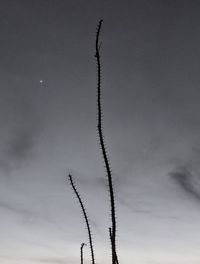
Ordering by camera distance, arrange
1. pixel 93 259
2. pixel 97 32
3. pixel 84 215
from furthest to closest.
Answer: pixel 93 259, pixel 84 215, pixel 97 32

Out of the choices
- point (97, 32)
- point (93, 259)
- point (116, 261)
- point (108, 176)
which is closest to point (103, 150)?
point (108, 176)

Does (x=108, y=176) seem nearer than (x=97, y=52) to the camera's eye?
Yes

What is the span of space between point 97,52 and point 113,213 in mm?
2382

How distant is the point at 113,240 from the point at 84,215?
1282 millimetres

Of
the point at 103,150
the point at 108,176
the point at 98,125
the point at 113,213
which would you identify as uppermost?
the point at 98,125

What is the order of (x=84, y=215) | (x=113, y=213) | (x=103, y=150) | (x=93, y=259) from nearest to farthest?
(x=113, y=213), (x=103, y=150), (x=84, y=215), (x=93, y=259)

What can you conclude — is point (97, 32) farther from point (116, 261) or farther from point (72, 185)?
point (116, 261)

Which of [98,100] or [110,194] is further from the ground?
[98,100]

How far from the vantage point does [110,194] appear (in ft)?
16.1

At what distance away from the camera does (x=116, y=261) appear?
5.03 m

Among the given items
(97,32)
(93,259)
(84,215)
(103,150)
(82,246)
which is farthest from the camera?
(82,246)

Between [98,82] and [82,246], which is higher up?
[98,82]

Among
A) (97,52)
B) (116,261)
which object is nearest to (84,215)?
(116,261)

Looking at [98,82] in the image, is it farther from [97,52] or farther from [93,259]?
[93,259]
